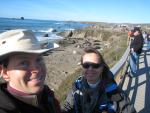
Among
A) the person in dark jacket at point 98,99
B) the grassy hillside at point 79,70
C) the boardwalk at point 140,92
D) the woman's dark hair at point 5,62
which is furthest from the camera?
the grassy hillside at point 79,70

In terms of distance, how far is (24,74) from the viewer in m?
2.43

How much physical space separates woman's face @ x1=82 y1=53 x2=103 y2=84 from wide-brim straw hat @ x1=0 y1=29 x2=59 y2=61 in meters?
1.65

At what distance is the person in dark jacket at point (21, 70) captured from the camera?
236 centimetres

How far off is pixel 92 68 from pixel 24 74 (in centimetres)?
180

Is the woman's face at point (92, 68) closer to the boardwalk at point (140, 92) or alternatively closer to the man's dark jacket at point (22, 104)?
the man's dark jacket at point (22, 104)

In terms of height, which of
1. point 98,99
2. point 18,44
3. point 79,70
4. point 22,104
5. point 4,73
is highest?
point 18,44

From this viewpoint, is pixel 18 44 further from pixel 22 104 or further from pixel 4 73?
pixel 22 104

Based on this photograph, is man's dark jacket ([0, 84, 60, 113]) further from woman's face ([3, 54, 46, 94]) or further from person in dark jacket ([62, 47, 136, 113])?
person in dark jacket ([62, 47, 136, 113])

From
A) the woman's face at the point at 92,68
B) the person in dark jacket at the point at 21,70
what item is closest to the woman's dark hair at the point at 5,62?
the person in dark jacket at the point at 21,70

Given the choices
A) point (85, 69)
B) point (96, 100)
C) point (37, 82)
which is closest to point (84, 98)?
point (96, 100)

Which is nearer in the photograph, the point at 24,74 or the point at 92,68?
the point at 24,74

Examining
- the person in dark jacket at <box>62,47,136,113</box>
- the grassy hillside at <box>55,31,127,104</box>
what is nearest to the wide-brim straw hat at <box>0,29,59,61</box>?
the person in dark jacket at <box>62,47,136,113</box>

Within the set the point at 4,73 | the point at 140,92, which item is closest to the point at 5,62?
the point at 4,73

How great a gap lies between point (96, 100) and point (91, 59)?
0.58 m
